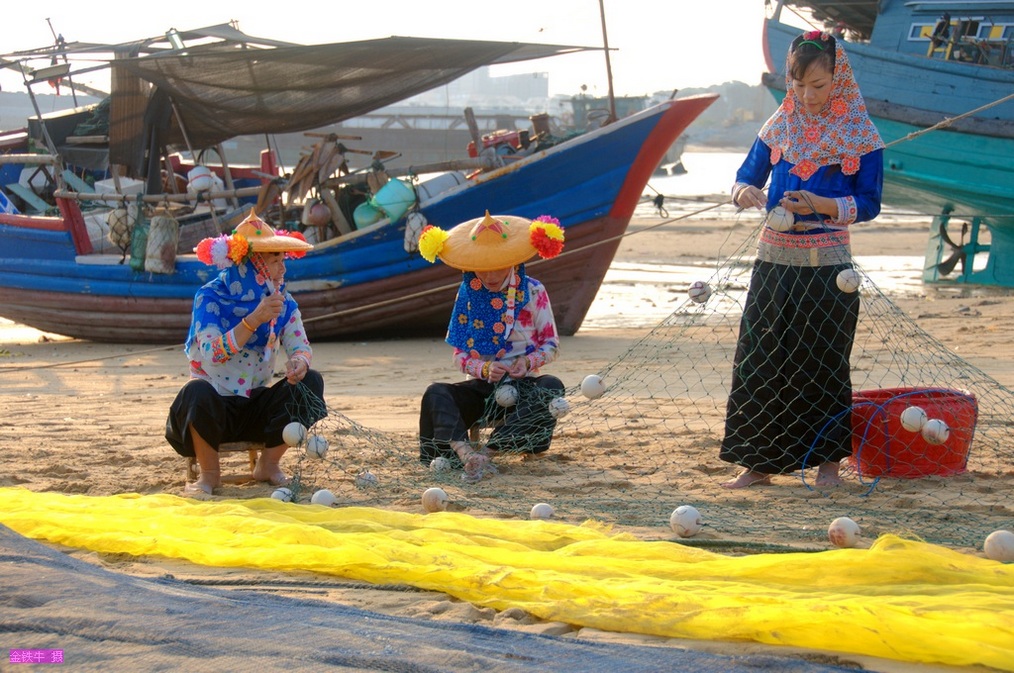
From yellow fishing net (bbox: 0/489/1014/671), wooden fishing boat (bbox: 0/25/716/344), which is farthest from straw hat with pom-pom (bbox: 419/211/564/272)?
wooden fishing boat (bbox: 0/25/716/344)

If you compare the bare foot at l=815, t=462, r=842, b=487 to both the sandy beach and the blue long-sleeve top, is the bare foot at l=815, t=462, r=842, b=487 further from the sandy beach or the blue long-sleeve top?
the blue long-sleeve top

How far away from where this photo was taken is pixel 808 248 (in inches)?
175

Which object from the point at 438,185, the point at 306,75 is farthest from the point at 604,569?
the point at 306,75

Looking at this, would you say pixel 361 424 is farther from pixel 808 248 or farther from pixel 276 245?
pixel 808 248

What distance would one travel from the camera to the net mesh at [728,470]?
417cm

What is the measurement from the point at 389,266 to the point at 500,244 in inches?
201

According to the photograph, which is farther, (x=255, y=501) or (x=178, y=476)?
(x=178, y=476)

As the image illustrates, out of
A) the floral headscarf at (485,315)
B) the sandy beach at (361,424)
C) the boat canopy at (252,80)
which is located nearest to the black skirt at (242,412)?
the sandy beach at (361,424)

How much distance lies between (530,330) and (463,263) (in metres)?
0.44

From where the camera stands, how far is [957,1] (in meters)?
13.8

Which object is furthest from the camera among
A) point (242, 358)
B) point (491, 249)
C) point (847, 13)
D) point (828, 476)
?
point (847, 13)

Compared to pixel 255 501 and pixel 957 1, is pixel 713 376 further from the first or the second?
pixel 957 1

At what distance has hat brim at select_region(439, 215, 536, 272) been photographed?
17.1 ft

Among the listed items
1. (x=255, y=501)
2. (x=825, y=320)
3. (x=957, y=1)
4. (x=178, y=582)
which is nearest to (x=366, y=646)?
(x=178, y=582)
